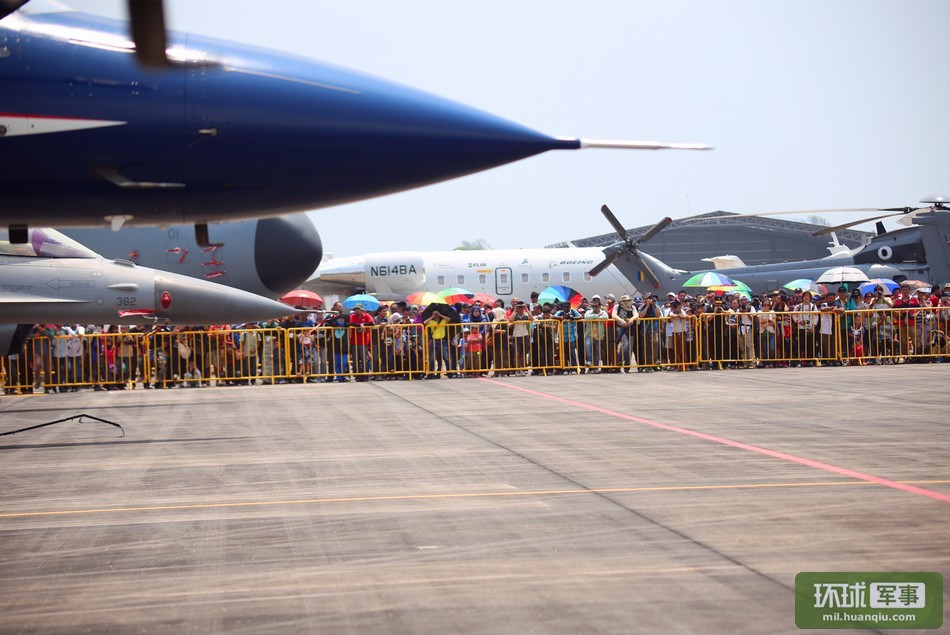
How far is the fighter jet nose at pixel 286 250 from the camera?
16.0 meters

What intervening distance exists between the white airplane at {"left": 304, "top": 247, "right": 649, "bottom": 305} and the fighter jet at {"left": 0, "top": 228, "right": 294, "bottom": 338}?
23.6 m

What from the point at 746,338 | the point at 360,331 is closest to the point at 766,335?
the point at 746,338

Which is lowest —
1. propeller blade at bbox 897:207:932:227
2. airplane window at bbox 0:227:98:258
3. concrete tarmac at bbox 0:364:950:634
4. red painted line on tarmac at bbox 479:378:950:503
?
red painted line on tarmac at bbox 479:378:950:503

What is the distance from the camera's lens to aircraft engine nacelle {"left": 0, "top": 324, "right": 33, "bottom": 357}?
15.8m

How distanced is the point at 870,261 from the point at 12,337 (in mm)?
28311

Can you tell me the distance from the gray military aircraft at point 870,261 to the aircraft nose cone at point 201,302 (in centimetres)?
1597

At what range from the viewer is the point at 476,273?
127 ft

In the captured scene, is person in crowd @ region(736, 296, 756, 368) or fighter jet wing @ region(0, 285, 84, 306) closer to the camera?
fighter jet wing @ region(0, 285, 84, 306)

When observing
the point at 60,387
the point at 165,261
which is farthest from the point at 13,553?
the point at 60,387

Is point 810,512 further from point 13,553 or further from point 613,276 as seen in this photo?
point 613,276

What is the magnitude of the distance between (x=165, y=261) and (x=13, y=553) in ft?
37.9

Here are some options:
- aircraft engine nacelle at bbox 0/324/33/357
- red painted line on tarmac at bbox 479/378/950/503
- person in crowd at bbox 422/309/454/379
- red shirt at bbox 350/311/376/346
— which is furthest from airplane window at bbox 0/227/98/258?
person in crowd at bbox 422/309/454/379

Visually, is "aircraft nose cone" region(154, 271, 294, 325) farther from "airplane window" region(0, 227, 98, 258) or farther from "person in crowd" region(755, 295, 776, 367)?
"person in crowd" region(755, 295, 776, 367)

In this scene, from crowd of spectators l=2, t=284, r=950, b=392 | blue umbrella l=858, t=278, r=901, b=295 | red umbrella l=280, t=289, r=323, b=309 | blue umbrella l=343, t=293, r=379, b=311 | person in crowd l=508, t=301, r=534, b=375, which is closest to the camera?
crowd of spectators l=2, t=284, r=950, b=392
